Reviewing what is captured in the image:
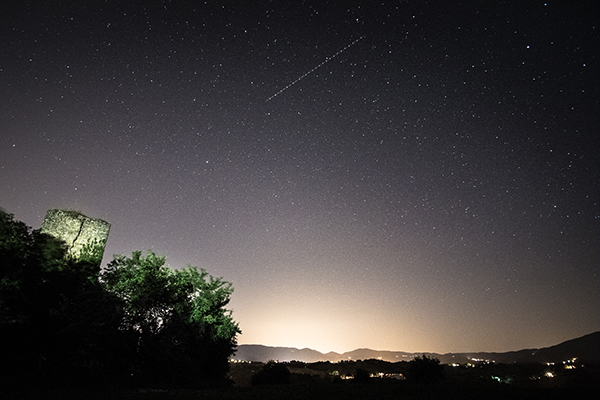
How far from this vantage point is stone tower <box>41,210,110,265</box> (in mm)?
22953

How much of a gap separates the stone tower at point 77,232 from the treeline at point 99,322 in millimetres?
1457

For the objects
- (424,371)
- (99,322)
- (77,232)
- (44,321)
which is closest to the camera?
(99,322)

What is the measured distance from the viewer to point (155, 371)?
1792cm

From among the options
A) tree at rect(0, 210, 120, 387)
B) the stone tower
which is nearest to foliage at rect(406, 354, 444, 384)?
tree at rect(0, 210, 120, 387)

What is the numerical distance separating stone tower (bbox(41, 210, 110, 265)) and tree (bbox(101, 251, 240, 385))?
195 inches

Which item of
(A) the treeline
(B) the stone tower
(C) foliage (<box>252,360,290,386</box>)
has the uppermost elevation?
(B) the stone tower

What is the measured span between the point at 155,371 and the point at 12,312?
8243 mm

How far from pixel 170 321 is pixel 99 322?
3558mm

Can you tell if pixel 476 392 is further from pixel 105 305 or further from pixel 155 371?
pixel 105 305

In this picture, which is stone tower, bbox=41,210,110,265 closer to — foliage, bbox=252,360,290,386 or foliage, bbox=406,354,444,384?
foliage, bbox=252,360,290,386

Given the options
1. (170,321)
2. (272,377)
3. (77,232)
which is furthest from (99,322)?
(272,377)

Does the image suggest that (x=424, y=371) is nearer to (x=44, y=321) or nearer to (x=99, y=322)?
(x=99, y=322)

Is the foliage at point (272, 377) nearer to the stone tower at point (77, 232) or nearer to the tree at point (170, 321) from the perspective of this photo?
the tree at point (170, 321)

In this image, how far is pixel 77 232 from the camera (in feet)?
77.5
